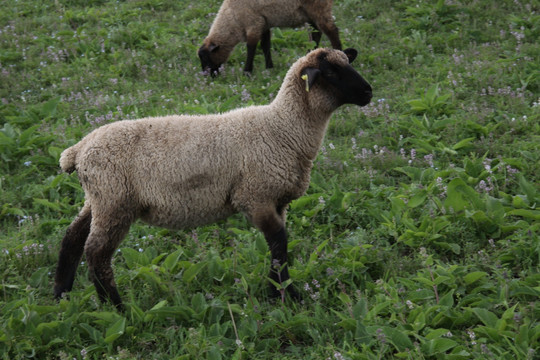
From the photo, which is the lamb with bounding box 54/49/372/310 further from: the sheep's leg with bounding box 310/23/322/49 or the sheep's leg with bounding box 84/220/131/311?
the sheep's leg with bounding box 310/23/322/49

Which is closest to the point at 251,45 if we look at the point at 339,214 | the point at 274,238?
the point at 339,214

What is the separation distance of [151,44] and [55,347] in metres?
7.26

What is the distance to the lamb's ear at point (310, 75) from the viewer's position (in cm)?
500

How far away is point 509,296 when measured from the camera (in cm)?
454

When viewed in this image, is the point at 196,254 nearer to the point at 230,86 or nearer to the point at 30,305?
the point at 30,305

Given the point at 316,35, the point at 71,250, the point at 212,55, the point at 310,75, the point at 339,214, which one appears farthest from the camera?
the point at 316,35

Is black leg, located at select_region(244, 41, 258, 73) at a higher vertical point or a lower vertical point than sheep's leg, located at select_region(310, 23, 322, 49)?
lower

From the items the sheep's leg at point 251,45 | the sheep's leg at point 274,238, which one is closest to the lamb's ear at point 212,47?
the sheep's leg at point 251,45

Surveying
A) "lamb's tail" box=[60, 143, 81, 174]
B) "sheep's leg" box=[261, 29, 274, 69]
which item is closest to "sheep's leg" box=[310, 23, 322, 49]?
"sheep's leg" box=[261, 29, 274, 69]

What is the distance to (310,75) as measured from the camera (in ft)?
16.5

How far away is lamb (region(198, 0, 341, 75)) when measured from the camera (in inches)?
379

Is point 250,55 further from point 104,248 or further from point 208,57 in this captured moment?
point 104,248

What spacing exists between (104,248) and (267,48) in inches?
240

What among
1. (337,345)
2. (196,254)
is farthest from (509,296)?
(196,254)
